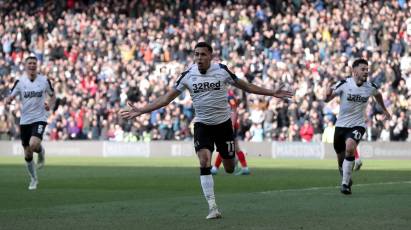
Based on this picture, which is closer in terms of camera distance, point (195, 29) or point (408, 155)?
point (408, 155)

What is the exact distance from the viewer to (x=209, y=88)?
14.5m

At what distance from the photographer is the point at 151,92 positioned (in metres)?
45.8

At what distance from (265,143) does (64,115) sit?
10.4 metres

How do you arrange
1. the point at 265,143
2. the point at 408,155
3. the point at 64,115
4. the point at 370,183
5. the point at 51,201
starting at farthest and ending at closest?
the point at 64,115, the point at 265,143, the point at 408,155, the point at 370,183, the point at 51,201

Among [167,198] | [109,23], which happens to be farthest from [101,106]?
[167,198]

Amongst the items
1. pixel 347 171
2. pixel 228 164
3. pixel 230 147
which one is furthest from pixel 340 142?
pixel 230 147

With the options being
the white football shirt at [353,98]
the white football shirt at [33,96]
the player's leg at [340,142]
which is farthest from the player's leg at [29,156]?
the white football shirt at [353,98]

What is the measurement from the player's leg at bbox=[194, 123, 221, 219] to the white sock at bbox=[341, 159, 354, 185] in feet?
14.2

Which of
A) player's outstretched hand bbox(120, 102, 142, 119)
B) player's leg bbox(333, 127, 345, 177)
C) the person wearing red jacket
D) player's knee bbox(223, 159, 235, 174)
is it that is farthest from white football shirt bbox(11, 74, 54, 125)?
the person wearing red jacket

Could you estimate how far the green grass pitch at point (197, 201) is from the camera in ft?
43.2

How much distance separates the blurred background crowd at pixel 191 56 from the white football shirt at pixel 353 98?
2034 centimetres

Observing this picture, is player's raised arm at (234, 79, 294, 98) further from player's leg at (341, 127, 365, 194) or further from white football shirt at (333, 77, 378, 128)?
white football shirt at (333, 77, 378, 128)

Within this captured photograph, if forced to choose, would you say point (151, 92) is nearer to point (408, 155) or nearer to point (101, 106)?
point (101, 106)

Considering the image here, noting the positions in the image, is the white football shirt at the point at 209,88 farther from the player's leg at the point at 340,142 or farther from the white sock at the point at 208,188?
the player's leg at the point at 340,142
